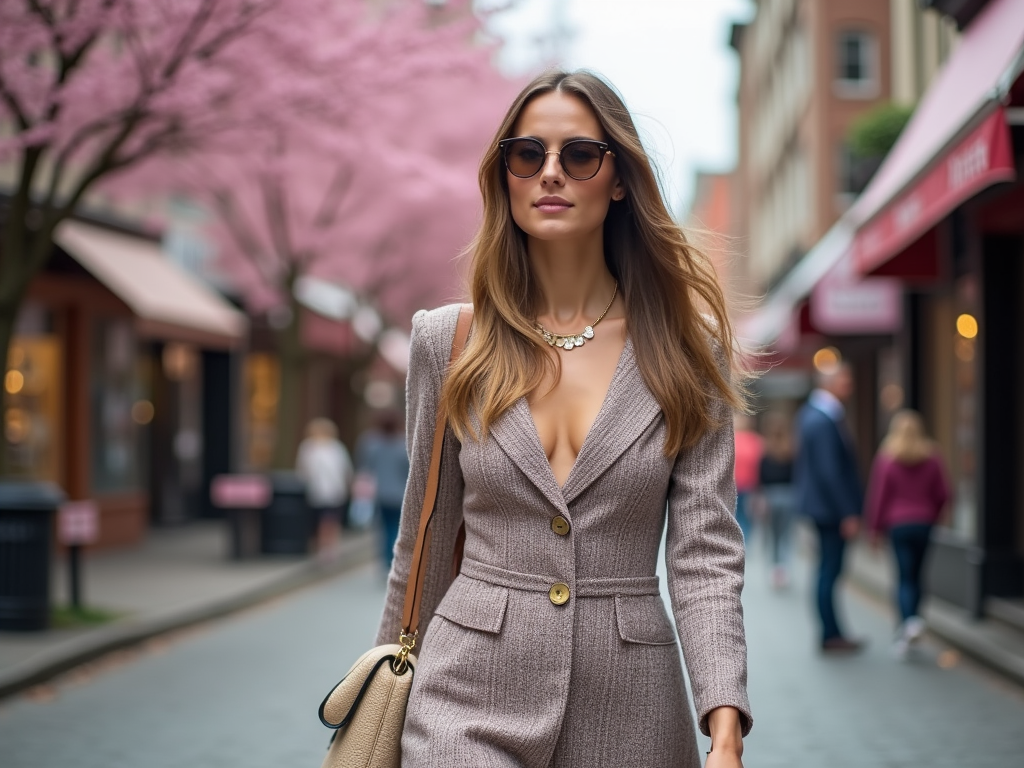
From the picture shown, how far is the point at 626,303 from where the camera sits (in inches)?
109

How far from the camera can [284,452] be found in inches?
782

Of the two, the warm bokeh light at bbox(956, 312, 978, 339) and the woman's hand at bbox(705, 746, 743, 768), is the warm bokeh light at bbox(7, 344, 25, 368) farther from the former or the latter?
the woman's hand at bbox(705, 746, 743, 768)

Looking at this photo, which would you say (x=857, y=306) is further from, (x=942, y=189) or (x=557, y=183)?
(x=557, y=183)

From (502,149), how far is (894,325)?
1653 centimetres

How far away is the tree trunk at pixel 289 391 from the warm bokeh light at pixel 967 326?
368 inches

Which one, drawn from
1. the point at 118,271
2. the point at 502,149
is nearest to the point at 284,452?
the point at 118,271

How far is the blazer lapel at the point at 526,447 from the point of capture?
8.15 ft

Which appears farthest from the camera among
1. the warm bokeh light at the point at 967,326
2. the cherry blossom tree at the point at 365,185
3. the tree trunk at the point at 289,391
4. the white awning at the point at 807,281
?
the tree trunk at the point at 289,391

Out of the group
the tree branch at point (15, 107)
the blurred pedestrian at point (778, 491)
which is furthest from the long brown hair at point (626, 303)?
the blurred pedestrian at point (778, 491)

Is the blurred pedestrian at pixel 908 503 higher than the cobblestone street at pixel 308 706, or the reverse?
the blurred pedestrian at pixel 908 503

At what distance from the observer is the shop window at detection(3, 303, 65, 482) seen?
17.7 metres

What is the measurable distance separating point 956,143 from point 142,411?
16.3 m

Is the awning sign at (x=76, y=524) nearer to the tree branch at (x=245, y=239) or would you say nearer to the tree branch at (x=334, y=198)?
the tree branch at (x=245, y=239)

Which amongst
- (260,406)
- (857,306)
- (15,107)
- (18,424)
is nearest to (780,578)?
(857,306)
